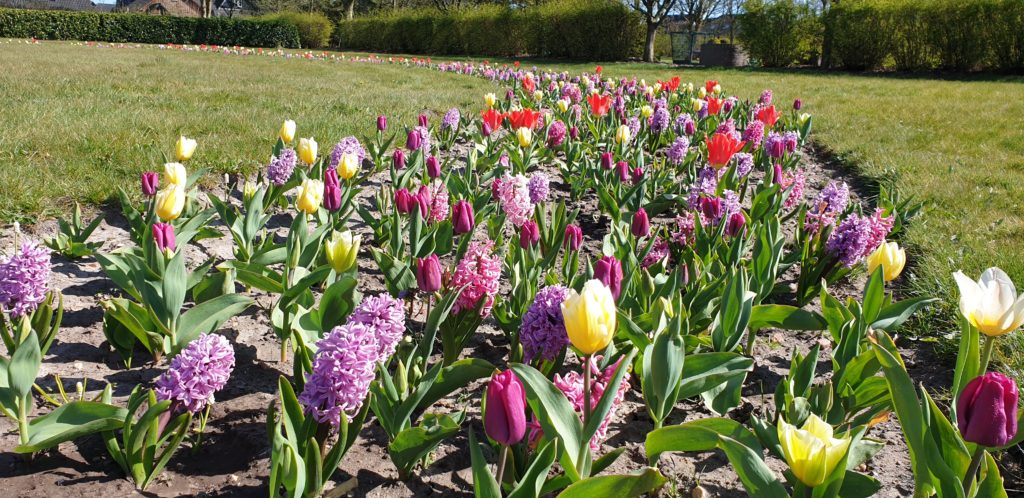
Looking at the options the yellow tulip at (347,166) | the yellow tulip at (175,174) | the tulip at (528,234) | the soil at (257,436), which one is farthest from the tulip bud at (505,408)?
the yellow tulip at (347,166)

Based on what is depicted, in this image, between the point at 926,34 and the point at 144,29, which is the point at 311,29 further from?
the point at 926,34

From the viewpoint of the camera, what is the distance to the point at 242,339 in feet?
8.21

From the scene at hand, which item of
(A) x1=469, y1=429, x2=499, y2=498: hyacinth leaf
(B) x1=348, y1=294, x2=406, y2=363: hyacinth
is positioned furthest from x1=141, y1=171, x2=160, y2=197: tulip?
(A) x1=469, y1=429, x2=499, y2=498: hyacinth leaf

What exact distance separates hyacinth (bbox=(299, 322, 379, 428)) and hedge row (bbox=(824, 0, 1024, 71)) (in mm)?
19516

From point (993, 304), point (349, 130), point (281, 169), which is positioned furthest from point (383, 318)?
point (349, 130)

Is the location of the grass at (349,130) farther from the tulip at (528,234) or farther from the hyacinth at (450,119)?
the tulip at (528,234)

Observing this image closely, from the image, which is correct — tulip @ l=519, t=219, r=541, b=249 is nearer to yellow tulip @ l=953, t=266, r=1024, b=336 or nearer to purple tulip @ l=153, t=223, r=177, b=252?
purple tulip @ l=153, t=223, r=177, b=252

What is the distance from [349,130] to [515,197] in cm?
317

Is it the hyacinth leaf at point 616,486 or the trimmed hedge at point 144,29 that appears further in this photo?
the trimmed hedge at point 144,29

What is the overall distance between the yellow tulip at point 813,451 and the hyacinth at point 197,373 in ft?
3.88

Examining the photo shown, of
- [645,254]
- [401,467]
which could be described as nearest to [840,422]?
[645,254]

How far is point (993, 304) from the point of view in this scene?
4.73 ft

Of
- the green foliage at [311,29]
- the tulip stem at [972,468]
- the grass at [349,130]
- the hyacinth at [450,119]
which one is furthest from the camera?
the green foliage at [311,29]

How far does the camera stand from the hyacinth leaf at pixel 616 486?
126 cm
